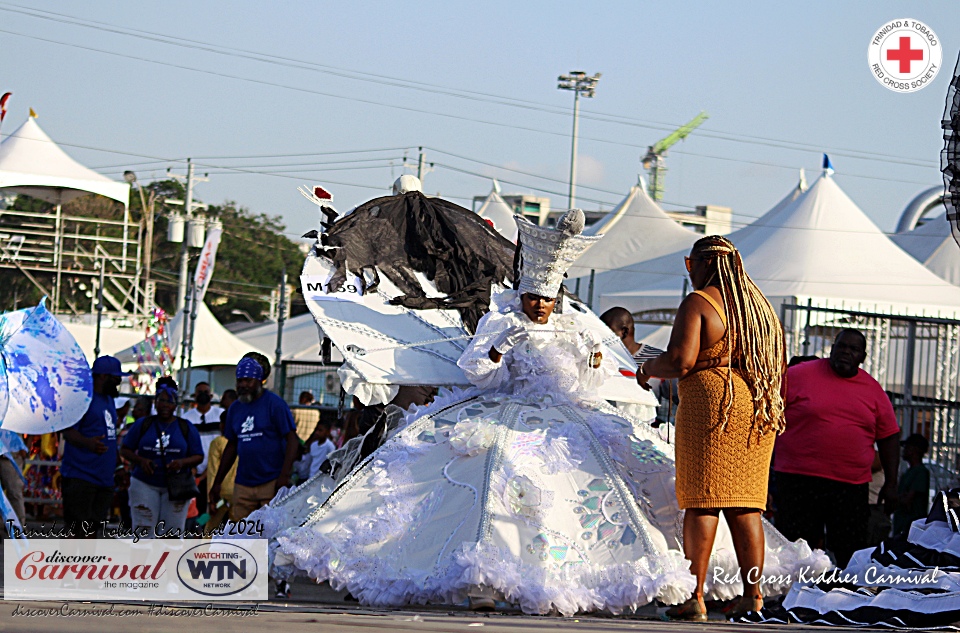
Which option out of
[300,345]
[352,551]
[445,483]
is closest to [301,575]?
[352,551]

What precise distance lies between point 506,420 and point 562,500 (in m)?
0.62

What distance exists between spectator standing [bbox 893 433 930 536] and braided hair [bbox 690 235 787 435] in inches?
143

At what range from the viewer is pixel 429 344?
7699 millimetres

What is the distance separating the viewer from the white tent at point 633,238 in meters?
24.9

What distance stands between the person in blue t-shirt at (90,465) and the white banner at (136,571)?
77.1 inches

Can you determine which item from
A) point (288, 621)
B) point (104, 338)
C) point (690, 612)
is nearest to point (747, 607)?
point (690, 612)

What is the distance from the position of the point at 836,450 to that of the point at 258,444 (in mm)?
3647

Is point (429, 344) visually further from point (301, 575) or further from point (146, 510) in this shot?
point (146, 510)

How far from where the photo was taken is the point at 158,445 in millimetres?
8742

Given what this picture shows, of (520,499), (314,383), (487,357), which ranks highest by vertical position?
(487,357)

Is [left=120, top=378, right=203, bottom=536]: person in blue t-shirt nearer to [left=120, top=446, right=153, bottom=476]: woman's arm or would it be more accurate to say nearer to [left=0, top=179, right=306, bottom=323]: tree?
[left=120, top=446, right=153, bottom=476]: woman's arm

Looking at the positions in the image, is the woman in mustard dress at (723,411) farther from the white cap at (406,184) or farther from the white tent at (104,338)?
the white tent at (104,338)

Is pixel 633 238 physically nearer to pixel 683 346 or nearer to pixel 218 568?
pixel 218 568

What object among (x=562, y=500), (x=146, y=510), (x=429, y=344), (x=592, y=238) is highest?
(x=592, y=238)
